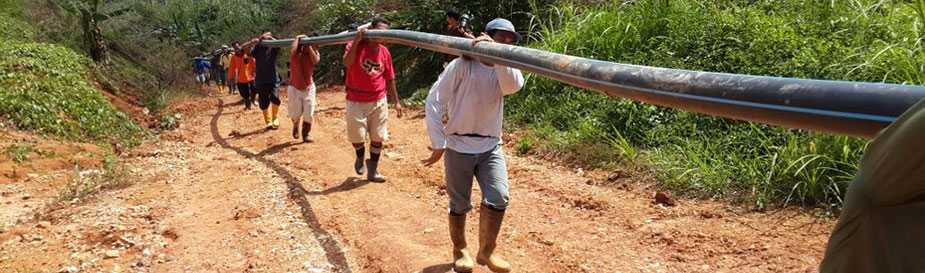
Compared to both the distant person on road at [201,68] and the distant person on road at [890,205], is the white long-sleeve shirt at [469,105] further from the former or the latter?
the distant person on road at [201,68]

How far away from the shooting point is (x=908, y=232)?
34.0 inches

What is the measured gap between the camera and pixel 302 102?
28.6 feet

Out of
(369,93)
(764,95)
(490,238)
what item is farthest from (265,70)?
(764,95)

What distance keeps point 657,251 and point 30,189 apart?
6182 mm

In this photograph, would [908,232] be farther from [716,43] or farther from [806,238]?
[716,43]

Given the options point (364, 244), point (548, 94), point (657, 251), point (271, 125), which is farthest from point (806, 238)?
A: point (271, 125)

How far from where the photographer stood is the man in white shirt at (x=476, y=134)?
12.4ft

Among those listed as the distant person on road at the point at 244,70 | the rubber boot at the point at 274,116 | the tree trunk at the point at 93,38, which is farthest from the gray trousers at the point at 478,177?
the tree trunk at the point at 93,38

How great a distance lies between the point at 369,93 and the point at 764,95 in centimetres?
536

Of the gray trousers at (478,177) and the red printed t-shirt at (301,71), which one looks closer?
the gray trousers at (478,177)

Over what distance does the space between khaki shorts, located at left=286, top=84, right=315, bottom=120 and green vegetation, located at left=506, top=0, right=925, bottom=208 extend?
2678mm

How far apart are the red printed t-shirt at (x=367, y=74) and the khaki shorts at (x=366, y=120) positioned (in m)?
0.07

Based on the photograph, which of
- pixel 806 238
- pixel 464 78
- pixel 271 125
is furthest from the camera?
pixel 271 125

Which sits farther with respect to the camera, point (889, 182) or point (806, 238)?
point (806, 238)
